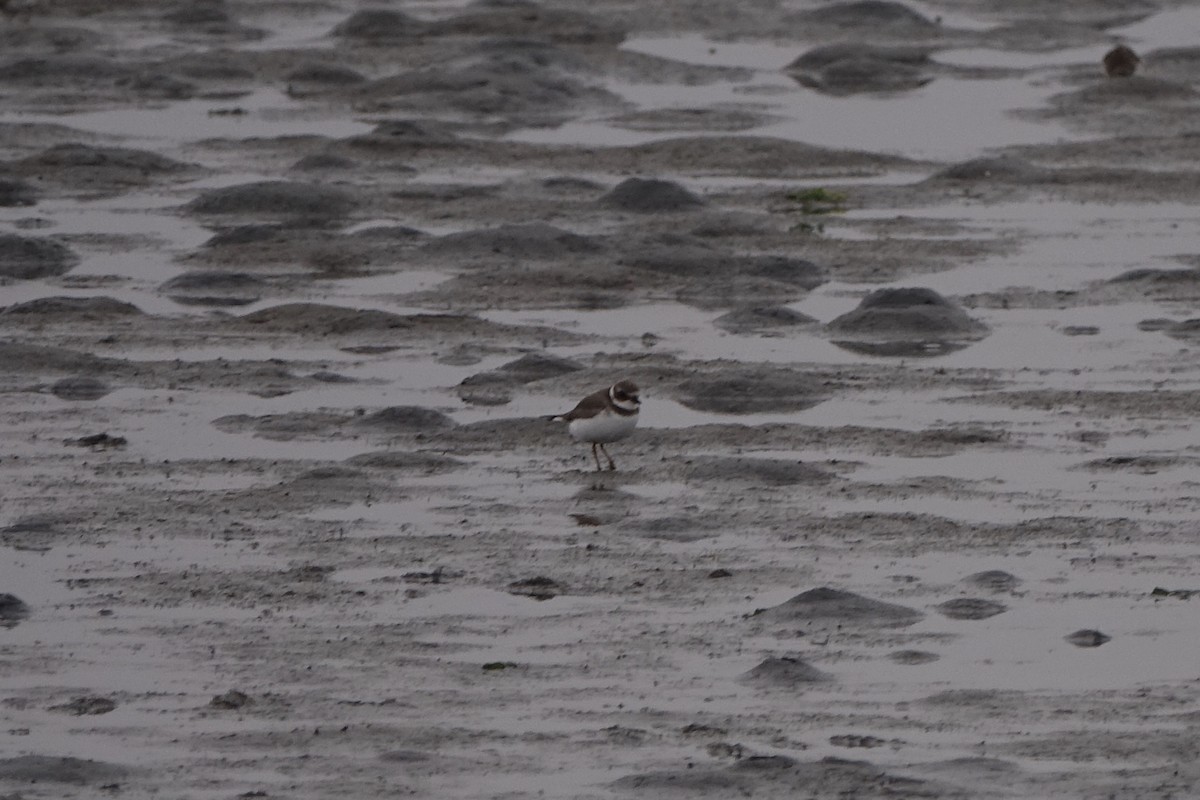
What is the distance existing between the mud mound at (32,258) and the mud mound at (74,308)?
1115 mm

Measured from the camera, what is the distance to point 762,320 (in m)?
15.6

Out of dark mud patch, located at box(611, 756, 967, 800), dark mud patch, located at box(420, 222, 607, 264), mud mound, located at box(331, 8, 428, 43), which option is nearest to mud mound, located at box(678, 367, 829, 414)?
dark mud patch, located at box(420, 222, 607, 264)

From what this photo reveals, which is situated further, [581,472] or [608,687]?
[581,472]

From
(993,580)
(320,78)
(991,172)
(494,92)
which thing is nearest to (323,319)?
(993,580)

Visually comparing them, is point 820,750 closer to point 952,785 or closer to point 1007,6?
point 952,785

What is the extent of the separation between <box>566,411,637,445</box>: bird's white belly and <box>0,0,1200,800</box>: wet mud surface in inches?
8.1

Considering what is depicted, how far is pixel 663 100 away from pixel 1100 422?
12.0m

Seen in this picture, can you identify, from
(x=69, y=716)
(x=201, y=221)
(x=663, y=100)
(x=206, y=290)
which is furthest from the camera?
(x=663, y=100)

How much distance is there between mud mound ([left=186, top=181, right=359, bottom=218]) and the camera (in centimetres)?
1897

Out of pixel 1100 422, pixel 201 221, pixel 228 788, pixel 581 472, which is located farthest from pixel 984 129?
pixel 228 788

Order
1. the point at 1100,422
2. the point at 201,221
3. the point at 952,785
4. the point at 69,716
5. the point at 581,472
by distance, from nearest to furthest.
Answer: the point at 952,785 < the point at 69,716 < the point at 581,472 < the point at 1100,422 < the point at 201,221

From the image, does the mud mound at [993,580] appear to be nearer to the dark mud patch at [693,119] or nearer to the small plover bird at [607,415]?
the small plover bird at [607,415]

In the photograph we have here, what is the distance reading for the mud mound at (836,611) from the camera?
10023 mm

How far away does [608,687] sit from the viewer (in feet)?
30.6
